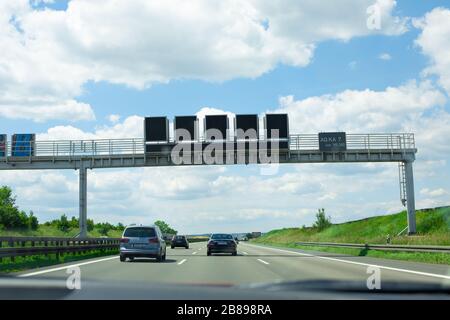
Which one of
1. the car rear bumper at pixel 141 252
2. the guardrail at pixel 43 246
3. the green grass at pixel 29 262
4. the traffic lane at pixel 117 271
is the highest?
the guardrail at pixel 43 246

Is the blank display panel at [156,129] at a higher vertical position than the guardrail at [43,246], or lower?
higher

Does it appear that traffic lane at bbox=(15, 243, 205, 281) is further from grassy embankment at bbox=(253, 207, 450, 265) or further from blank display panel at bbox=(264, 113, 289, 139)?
blank display panel at bbox=(264, 113, 289, 139)

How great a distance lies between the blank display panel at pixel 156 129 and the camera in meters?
43.6

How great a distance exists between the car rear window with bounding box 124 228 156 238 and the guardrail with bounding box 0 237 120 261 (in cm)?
309

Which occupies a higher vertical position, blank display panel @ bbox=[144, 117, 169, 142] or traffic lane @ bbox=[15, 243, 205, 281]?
blank display panel @ bbox=[144, 117, 169, 142]

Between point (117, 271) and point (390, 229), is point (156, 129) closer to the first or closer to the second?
point (117, 271)

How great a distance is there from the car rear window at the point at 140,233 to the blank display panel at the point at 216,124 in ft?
61.7

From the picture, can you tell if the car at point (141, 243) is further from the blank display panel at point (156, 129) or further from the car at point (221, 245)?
the blank display panel at point (156, 129)

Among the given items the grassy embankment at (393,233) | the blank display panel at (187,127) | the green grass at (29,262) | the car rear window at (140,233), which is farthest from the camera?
the blank display panel at (187,127)

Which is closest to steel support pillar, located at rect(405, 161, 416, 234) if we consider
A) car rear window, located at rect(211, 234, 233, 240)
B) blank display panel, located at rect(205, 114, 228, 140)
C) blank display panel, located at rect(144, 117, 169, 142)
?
blank display panel, located at rect(205, 114, 228, 140)

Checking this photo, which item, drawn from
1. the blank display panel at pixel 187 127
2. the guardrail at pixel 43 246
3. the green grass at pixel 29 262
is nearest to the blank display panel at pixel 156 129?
the blank display panel at pixel 187 127

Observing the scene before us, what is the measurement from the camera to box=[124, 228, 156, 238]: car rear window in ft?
82.2

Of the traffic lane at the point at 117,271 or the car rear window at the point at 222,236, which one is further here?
the car rear window at the point at 222,236
